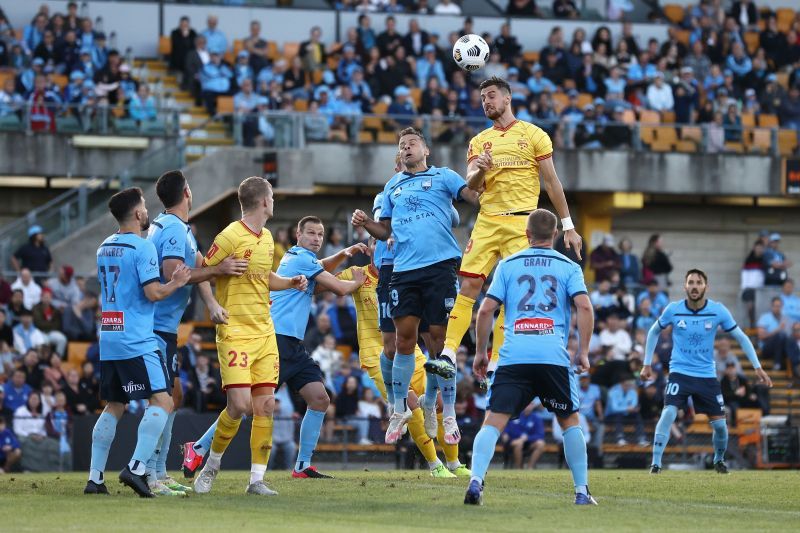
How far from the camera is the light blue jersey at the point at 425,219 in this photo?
13.6 m

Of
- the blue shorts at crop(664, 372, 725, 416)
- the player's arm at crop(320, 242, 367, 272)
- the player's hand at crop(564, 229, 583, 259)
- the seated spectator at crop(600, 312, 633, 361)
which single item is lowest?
the blue shorts at crop(664, 372, 725, 416)

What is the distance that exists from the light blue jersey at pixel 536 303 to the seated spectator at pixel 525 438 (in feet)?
36.9

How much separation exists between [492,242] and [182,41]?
713 inches

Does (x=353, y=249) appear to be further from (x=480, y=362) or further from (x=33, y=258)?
(x=33, y=258)

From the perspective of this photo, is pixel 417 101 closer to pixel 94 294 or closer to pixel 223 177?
pixel 223 177

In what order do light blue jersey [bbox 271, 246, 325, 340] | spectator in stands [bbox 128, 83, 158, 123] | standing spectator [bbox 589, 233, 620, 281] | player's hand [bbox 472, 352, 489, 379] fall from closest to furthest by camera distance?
player's hand [bbox 472, 352, 489, 379] < light blue jersey [bbox 271, 246, 325, 340] < spectator in stands [bbox 128, 83, 158, 123] < standing spectator [bbox 589, 233, 620, 281]

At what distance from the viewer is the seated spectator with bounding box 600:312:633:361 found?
26.0 metres

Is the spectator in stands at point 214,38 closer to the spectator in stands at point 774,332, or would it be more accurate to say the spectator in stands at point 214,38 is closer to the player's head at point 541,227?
the spectator in stands at point 774,332

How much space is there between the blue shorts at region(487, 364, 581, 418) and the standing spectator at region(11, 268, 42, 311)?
1431 cm

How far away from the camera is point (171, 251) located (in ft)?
40.2

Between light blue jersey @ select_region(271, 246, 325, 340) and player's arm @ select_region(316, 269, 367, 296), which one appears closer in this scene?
player's arm @ select_region(316, 269, 367, 296)

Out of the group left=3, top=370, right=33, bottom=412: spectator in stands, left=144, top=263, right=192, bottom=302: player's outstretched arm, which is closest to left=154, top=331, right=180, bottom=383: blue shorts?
left=144, top=263, right=192, bottom=302: player's outstretched arm

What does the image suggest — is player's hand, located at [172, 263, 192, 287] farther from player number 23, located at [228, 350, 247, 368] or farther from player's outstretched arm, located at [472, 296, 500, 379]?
player's outstretched arm, located at [472, 296, 500, 379]

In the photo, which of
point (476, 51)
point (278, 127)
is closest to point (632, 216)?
point (278, 127)
